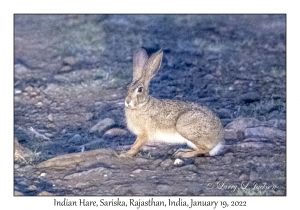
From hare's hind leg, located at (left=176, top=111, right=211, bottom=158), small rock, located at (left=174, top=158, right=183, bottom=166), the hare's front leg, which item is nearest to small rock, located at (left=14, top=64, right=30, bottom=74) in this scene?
the hare's front leg

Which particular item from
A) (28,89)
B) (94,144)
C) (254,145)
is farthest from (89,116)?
(254,145)

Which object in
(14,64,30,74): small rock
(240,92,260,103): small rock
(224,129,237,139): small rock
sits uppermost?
(14,64,30,74): small rock

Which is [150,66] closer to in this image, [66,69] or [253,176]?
[253,176]

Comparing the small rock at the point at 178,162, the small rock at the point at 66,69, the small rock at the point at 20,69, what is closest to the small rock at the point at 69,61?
the small rock at the point at 66,69

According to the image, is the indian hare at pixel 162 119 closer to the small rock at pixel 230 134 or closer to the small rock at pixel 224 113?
the small rock at pixel 230 134

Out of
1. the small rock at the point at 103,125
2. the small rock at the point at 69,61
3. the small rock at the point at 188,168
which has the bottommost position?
the small rock at the point at 188,168

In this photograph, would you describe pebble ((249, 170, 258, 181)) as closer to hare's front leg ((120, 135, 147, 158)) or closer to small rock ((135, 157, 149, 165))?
small rock ((135, 157, 149, 165))
